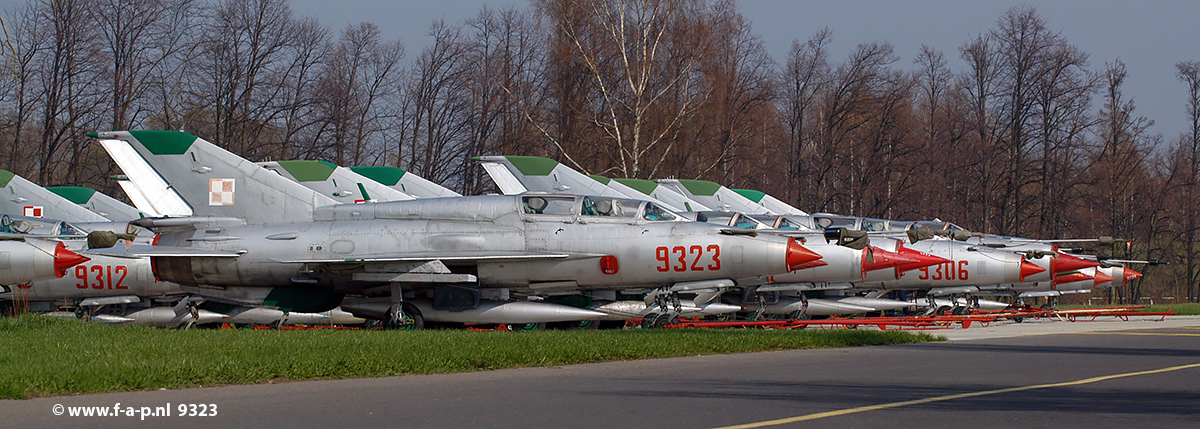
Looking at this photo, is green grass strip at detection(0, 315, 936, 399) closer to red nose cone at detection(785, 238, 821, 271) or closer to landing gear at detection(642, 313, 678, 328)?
→ red nose cone at detection(785, 238, 821, 271)

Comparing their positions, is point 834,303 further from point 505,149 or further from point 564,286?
point 505,149

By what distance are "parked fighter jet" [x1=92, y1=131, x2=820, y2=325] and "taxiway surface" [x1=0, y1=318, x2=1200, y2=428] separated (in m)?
4.49

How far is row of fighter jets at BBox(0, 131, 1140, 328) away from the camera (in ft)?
54.3

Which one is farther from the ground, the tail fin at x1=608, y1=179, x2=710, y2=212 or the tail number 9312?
the tail fin at x1=608, y1=179, x2=710, y2=212

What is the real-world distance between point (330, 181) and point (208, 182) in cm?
608

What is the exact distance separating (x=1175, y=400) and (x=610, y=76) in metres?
31.5

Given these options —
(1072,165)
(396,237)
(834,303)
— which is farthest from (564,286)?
(1072,165)

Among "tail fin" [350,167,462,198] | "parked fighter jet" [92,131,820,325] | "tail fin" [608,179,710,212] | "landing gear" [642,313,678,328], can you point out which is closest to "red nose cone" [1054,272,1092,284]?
"tail fin" [608,179,710,212]

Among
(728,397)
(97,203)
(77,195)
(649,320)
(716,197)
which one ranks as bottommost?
(649,320)

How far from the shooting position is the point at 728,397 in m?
8.20

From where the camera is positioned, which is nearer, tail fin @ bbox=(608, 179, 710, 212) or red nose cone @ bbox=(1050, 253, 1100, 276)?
red nose cone @ bbox=(1050, 253, 1100, 276)

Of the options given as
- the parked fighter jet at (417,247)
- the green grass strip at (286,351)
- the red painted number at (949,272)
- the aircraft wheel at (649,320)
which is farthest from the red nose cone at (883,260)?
the aircraft wheel at (649,320)

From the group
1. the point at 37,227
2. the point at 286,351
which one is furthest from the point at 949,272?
the point at 37,227

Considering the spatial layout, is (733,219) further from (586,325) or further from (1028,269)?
(1028,269)
